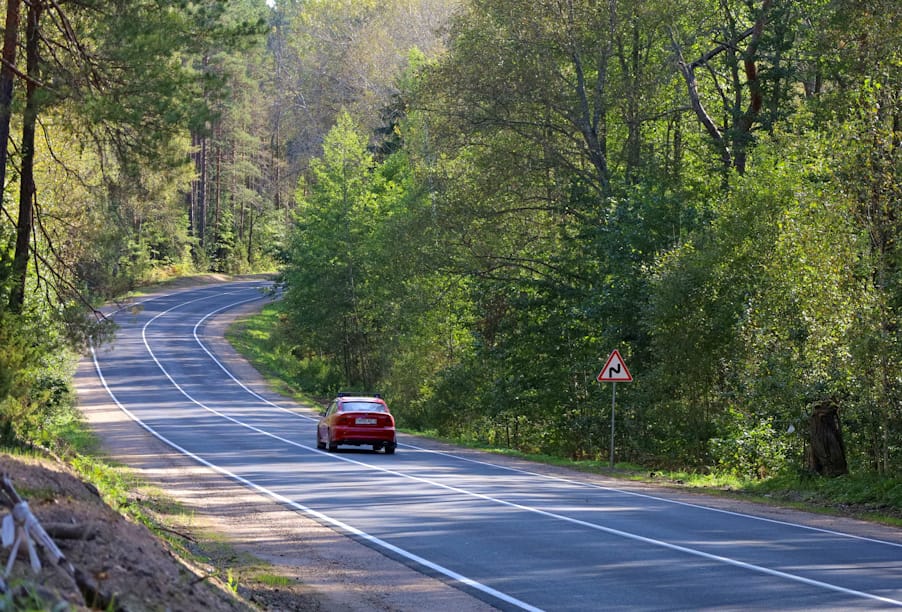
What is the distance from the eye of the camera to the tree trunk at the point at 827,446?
21844 millimetres

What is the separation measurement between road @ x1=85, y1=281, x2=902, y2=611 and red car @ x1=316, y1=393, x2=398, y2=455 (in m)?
0.42

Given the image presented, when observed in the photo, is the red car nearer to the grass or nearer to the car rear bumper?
the car rear bumper

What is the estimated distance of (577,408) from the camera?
35.2 metres

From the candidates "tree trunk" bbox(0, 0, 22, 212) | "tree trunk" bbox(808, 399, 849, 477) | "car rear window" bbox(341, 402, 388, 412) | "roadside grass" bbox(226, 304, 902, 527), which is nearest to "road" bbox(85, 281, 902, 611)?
"car rear window" bbox(341, 402, 388, 412)

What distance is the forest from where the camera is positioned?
19891 mm

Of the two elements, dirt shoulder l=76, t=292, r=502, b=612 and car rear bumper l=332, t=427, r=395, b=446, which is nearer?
dirt shoulder l=76, t=292, r=502, b=612

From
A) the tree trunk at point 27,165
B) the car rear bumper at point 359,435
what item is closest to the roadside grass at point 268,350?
the car rear bumper at point 359,435

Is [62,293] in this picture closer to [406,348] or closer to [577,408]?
[577,408]

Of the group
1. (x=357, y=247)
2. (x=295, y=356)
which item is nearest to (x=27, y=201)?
(x=357, y=247)

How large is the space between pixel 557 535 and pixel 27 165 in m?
12.7

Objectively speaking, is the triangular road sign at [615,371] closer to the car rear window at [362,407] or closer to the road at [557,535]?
the road at [557,535]

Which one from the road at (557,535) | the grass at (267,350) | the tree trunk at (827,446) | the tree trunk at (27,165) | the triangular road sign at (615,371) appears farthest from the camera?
the grass at (267,350)

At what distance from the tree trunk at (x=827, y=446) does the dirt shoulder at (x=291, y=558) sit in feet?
34.0

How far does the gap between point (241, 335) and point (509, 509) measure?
57813 millimetres
